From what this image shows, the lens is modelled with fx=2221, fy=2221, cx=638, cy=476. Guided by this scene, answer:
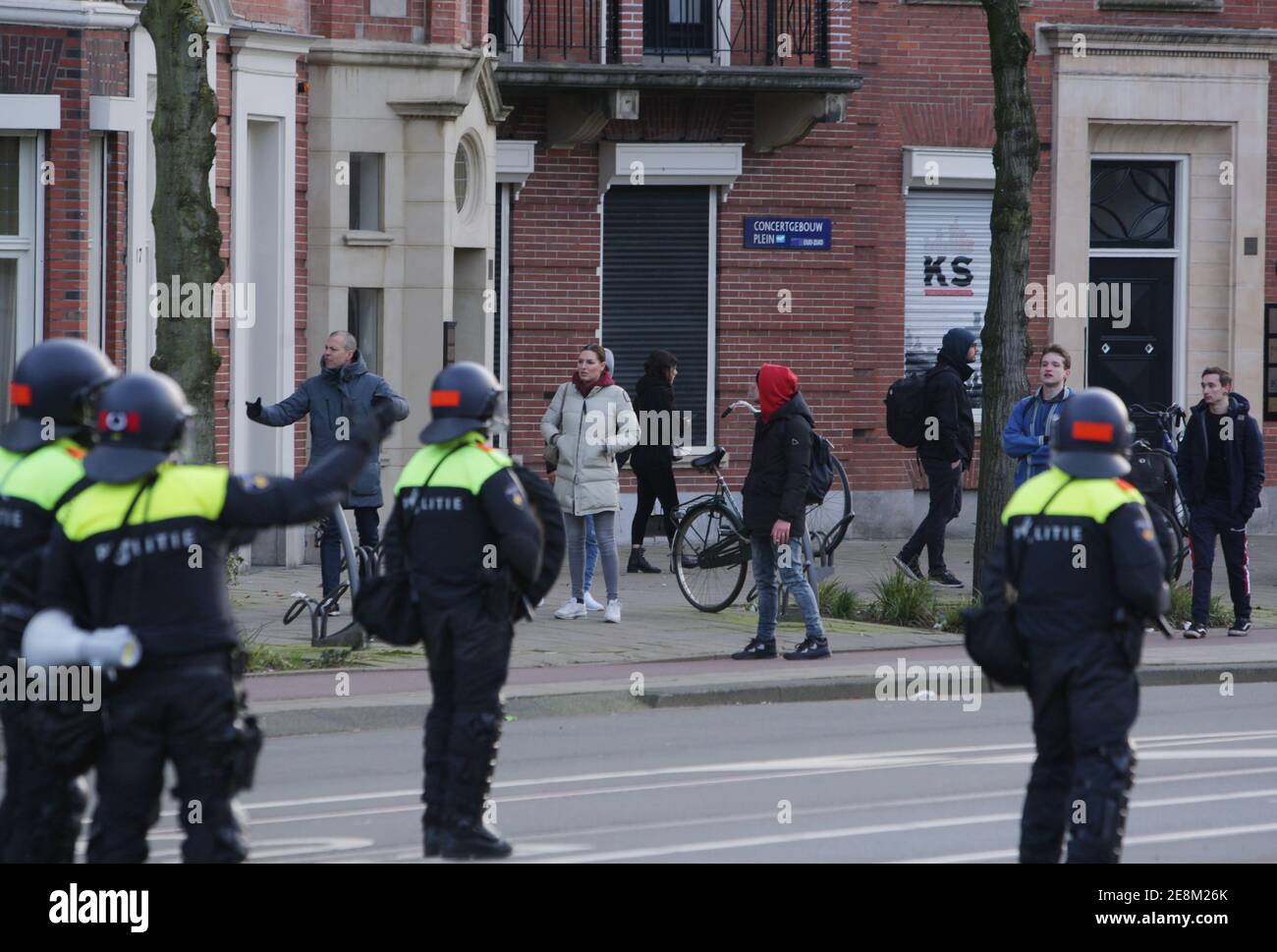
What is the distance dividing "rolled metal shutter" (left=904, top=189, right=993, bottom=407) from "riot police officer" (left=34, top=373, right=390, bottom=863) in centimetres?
1664

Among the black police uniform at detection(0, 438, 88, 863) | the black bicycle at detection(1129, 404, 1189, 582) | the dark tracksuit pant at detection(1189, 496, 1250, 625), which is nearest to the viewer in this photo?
the black police uniform at detection(0, 438, 88, 863)

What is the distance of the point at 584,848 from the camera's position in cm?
845

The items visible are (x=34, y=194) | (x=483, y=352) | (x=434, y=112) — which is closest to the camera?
(x=34, y=194)

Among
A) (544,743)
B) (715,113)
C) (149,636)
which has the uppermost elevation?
(715,113)

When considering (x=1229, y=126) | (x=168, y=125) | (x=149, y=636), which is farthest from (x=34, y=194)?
(x=1229, y=126)

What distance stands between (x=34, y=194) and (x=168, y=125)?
343cm

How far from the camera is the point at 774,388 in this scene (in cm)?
1378

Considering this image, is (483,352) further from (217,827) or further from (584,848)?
(217,827)

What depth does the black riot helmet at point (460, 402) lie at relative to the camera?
830 centimetres

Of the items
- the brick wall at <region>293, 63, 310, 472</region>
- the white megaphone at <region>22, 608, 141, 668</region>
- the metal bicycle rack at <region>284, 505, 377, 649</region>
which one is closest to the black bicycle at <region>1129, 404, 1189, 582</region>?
the metal bicycle rack at <region>284, 505, 377, 649</region>

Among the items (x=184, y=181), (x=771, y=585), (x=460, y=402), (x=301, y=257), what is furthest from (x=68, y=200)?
(x=460, y=402)

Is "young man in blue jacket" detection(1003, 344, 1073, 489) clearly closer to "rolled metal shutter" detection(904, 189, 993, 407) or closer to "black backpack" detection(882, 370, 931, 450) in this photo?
"black backpack" detection(882, 370, 931, 450)

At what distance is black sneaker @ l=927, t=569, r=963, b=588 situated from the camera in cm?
1825

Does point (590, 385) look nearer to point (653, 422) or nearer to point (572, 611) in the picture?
point (572, 611)
